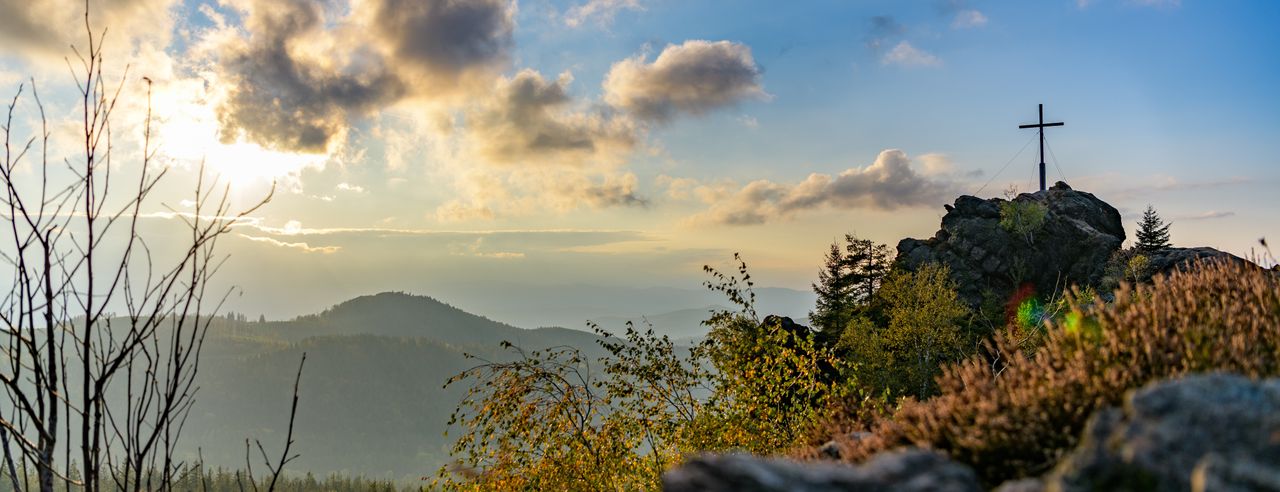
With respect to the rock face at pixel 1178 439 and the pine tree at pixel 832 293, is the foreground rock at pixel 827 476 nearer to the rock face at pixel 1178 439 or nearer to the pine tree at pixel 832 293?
the rock face at pixel 1178 439

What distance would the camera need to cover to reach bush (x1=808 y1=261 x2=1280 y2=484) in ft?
16.3

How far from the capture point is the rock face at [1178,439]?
3.58 metres

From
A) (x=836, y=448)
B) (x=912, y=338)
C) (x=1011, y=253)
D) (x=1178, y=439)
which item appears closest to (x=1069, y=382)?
(x=1178, y=439)

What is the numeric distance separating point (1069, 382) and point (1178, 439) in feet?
5.41

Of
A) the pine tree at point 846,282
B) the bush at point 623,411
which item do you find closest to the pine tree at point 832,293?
the pine tree at point 846,282

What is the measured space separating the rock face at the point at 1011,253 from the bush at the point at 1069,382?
57.1m

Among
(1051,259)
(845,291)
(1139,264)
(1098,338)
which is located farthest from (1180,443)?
(1051,259)

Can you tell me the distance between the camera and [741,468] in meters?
3.97

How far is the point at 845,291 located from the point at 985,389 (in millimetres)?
60768

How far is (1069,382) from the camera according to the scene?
5262 millimetres

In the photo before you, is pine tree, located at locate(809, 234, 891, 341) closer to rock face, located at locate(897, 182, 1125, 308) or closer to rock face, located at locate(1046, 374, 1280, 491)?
rock face, located at locate(897, 182, 1125, 308)

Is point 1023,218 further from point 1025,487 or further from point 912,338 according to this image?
point 1025,487

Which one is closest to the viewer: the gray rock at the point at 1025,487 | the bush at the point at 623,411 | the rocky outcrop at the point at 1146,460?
the rocky outcrop at the point at 1146,460

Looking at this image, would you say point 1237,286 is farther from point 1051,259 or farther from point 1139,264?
point 1051,259
